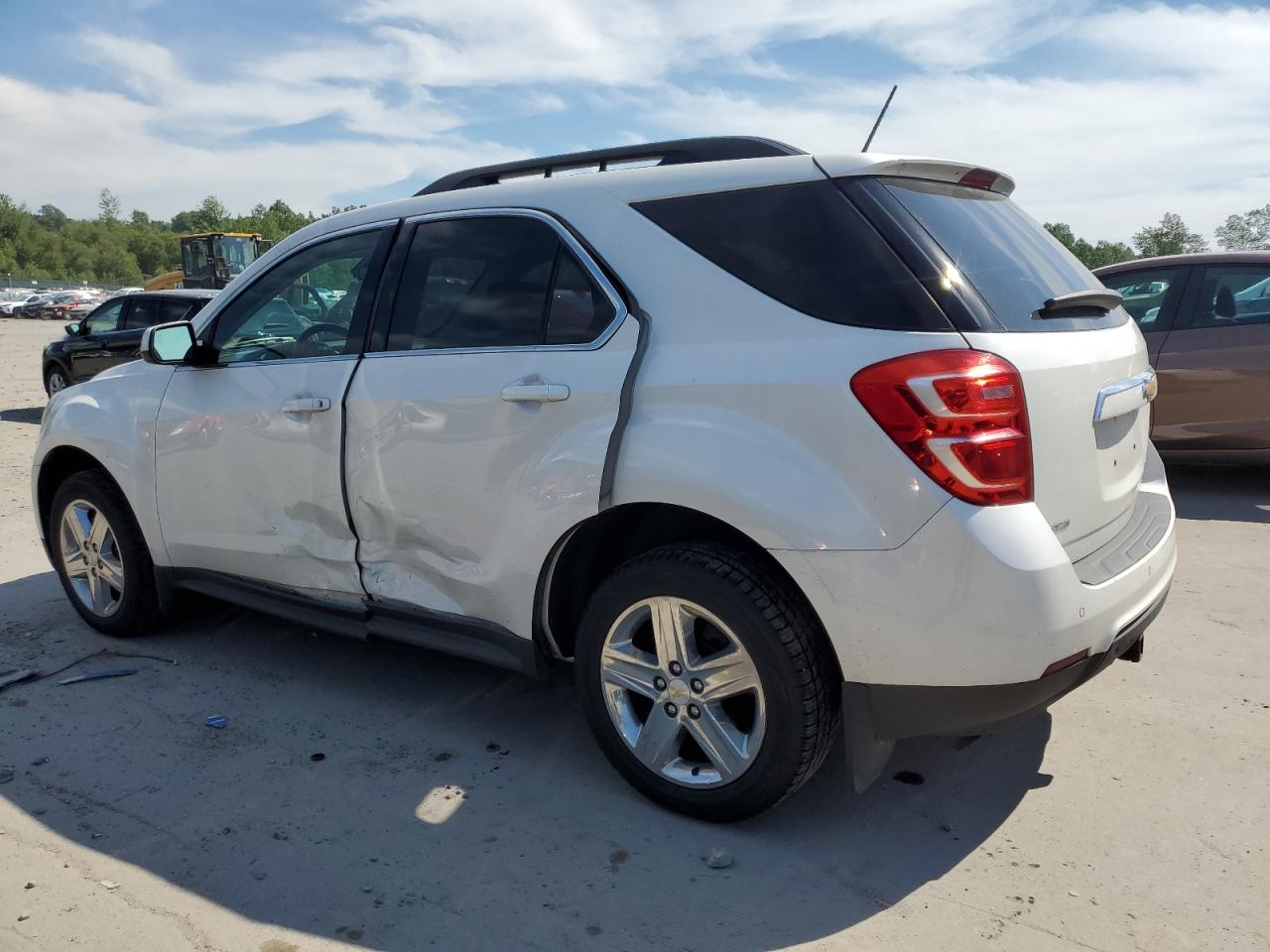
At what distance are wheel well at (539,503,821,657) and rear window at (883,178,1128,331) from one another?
0.95 m

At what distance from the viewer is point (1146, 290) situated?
738 cm

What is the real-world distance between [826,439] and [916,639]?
1.77ft

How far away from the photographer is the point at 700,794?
292 cm

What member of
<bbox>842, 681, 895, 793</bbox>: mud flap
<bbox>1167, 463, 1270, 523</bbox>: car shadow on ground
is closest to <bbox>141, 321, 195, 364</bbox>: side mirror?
<bbox>842, 681, 895, 793</bbox>: mud flap

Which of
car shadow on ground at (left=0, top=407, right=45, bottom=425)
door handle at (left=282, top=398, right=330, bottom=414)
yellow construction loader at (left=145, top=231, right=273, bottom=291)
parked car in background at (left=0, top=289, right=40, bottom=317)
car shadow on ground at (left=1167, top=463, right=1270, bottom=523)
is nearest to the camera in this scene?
door handle at (left=282, top=398, right=330, bottom=414)

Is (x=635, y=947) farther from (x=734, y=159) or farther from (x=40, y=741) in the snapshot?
(x=40, y=741)

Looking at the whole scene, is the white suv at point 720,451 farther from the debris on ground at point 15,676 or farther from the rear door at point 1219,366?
the rear door at point 1219,366

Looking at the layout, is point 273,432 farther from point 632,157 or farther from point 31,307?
point 31,307

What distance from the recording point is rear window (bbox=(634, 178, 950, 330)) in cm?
258

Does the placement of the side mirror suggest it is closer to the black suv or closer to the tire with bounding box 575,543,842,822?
the tire with bounding box 575,543,842,822

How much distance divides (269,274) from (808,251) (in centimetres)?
234

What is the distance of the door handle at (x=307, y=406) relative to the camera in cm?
359

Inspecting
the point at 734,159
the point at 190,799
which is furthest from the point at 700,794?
the point at 734,159

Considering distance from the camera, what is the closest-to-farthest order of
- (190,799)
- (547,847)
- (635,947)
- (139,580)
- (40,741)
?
1. (635,947)
2. (547,847)
3. (190,799)
4. (40,741)
5. (139,580)
